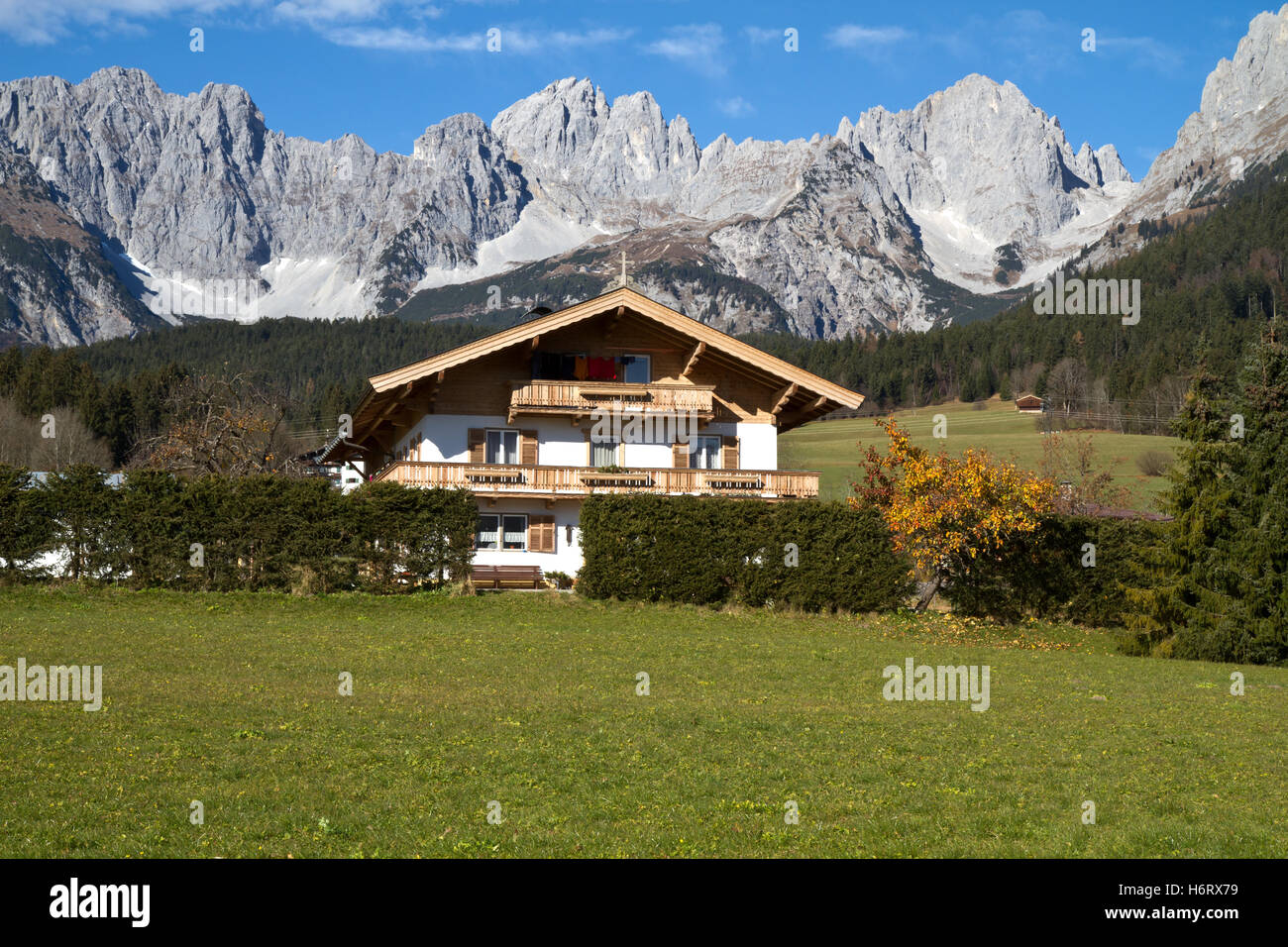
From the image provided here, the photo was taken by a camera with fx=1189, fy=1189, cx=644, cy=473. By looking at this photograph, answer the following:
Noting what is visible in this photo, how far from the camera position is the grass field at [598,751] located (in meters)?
10.2

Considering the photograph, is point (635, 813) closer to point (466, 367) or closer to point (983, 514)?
point (983, 514)

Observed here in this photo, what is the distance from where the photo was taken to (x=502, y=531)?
1737 inches

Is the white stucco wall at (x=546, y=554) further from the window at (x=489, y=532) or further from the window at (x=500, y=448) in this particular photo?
the window at (x=500, y=448)

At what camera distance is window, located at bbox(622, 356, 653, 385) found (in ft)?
153

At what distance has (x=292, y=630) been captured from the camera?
2519 centimetres

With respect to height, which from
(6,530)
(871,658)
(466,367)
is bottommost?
(871,658)

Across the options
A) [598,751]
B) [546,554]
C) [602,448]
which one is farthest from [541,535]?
[598,751]

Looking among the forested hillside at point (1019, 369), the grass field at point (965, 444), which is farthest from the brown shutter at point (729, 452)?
the forested hillside at point (1019, 369)

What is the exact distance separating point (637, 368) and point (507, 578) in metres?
12.1

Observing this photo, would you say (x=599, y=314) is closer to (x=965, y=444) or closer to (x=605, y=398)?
(x=605, y=398)

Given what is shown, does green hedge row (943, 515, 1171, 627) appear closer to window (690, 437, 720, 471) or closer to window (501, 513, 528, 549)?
window (690, 437, 720, 471)

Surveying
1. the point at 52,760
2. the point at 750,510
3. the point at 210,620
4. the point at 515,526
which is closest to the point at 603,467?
the point at 515,526

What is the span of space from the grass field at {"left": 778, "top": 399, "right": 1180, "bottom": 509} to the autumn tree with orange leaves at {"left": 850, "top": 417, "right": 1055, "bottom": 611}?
1588 inches

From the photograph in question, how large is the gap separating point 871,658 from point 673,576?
9142 millimetres
